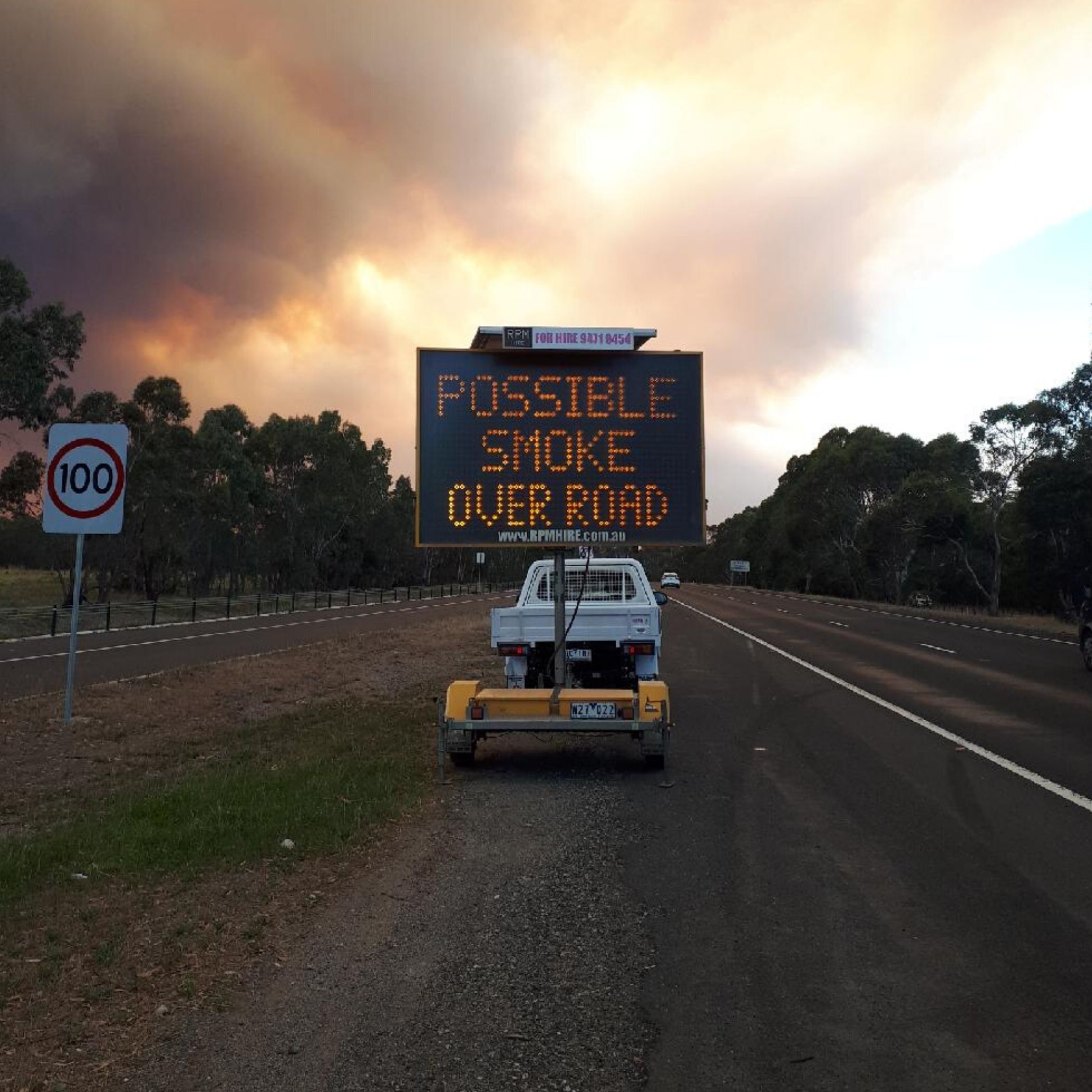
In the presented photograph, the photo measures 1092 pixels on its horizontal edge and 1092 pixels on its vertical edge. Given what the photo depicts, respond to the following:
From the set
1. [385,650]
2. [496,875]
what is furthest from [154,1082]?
[385,650]

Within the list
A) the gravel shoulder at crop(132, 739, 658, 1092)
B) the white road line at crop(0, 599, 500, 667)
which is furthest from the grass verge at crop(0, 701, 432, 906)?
the white road line at crop(0, 599, 500, 667)

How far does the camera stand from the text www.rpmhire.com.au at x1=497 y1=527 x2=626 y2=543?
9289 mm

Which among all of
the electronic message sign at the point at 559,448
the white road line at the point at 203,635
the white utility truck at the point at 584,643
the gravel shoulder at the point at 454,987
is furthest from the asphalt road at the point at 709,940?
the white road line at the point at 203,635

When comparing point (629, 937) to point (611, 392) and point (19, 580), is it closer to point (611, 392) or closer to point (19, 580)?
point (611, 392)

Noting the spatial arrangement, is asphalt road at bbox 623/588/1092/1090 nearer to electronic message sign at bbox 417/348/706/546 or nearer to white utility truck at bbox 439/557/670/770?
white utility truck at bbox 439/557/670/770

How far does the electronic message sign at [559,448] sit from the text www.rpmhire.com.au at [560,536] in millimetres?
13

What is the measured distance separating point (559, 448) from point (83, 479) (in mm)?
5319

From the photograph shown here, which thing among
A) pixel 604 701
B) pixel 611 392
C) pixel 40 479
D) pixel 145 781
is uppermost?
pixel 40 479

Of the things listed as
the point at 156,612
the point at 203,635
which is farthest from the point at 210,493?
the point at 203,635

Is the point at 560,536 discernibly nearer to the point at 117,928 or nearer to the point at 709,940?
the point at 709,940

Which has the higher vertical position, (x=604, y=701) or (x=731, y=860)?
(x=604, y=701)

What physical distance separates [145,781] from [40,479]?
35.2 m

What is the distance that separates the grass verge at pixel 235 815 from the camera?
5594 mm

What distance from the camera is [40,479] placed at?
125 feet
